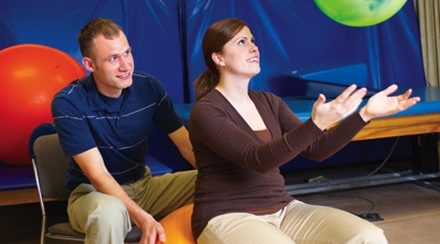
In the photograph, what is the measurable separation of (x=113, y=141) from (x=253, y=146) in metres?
0.65

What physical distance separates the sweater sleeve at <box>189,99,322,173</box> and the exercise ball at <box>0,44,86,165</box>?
116 cm

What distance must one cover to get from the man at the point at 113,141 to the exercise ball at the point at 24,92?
0.67m

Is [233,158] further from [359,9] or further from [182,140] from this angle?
[359,9]

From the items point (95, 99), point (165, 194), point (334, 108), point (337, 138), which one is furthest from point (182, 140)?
point (334, 108)

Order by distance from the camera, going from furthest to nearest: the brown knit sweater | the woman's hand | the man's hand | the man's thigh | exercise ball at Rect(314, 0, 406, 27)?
exercise ball at Rect(314, 0, 406, 27) → the man's thigh → the man's hand → the brown knit sweater → the woman's hand

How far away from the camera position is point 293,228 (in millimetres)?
1711

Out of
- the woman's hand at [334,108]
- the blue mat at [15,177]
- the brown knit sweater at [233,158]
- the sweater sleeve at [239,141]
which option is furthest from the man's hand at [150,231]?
the blue mat at [15,177]

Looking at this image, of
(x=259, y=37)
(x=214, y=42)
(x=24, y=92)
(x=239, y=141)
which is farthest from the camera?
(x=259, y=37)

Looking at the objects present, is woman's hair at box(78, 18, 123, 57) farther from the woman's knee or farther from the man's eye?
the woman's knee

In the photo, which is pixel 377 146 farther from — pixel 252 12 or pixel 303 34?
pixel 252 12

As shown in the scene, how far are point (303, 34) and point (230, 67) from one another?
2227 mm

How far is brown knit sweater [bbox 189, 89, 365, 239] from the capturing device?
1.59 meters

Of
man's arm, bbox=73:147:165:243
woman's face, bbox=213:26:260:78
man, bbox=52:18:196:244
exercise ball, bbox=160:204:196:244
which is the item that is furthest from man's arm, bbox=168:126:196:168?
woman's face, bbox=213:26:260:78

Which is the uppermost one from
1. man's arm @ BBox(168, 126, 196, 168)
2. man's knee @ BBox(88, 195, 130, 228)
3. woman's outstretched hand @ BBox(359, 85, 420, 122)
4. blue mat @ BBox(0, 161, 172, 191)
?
woman's outstretched hand @ BBox(359, 85, 420, 122)
